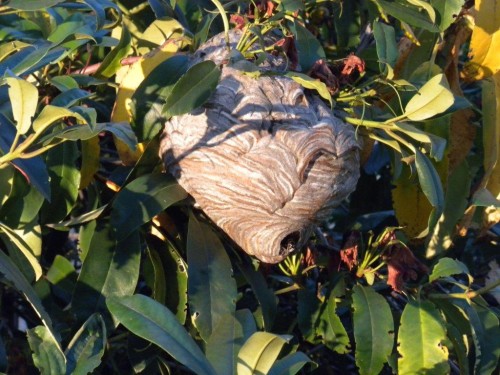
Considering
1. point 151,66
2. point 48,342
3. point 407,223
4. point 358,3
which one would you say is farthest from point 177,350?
point 358,3

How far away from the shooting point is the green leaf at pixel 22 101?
3.88 ft

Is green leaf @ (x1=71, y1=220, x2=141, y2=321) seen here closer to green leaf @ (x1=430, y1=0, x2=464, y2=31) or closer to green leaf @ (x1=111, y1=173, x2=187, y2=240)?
green leaf @ (x1=111, y1=173, x2=187, y2=240)

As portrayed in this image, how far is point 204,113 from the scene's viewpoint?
1.50m

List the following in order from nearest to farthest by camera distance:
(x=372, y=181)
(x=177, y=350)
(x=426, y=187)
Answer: (x=177, y=350), (x=426, y=187), (x=372, y=181)

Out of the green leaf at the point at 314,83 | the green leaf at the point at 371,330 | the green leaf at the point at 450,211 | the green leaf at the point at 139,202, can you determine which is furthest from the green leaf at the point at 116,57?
the green leaf at the point at 450,211

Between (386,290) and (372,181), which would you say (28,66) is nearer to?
(386,290)

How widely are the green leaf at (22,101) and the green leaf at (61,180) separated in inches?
13.6

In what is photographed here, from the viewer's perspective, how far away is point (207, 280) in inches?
58.5

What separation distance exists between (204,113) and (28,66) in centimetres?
29

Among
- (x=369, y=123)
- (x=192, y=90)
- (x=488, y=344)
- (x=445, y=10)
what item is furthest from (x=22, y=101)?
(x=488, y=344)

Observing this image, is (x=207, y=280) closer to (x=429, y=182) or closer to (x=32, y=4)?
(x=429, y=182)

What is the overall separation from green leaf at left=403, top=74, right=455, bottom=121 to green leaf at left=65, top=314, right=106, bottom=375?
22.7 inches

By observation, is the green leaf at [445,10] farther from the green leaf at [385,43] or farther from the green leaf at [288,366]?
the green leaf at [288,366]

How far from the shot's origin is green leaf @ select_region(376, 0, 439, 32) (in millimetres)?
1618
